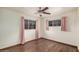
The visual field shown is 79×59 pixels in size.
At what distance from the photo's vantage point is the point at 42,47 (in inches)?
52.4

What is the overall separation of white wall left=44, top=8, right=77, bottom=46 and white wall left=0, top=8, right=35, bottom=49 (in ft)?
1.49

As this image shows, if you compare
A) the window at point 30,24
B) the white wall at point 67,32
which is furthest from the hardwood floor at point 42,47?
the window at point 30,24

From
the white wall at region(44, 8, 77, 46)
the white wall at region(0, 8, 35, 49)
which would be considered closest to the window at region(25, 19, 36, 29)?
the white wall at region(0, 8, 35, 49)

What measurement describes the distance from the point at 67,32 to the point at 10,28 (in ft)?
3.61

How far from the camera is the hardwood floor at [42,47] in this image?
1.22 metres

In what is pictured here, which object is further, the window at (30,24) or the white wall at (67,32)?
the window at (30,24)

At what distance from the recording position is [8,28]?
141 centimetres

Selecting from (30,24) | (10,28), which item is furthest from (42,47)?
(10,28)

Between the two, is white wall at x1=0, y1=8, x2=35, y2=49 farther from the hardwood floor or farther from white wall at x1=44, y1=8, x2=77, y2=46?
white wall at x1=44, y1=8, x2=77, y2=46

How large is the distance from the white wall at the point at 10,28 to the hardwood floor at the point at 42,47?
0.16 metres

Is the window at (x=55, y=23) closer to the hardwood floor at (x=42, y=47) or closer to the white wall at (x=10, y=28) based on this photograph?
the hardwood floor at (x=42, y=47)

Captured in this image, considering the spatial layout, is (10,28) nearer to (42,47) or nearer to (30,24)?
(30,24)
